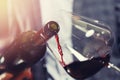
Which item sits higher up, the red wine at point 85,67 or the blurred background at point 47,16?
the blurred background at point 47,16

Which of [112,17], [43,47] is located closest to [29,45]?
[43,47]

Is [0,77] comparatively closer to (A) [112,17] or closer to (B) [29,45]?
(B) [29,45]

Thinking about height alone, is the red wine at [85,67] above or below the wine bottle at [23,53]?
below
